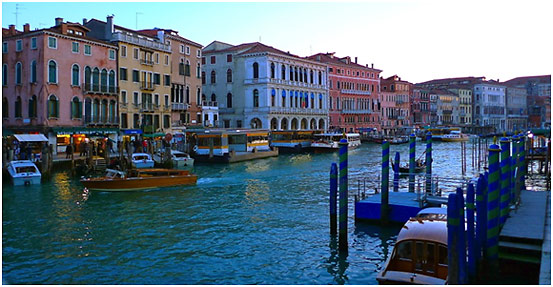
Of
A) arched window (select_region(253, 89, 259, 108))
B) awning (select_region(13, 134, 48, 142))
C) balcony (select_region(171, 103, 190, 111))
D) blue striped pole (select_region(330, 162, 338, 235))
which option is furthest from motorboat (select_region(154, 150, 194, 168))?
blue striped pole (select_region(330, 162, 338, 235))

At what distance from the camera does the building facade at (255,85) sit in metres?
41.5

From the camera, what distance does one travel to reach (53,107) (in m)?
25.5

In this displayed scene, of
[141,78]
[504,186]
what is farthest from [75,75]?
[504,186]

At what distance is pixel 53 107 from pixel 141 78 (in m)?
6.17

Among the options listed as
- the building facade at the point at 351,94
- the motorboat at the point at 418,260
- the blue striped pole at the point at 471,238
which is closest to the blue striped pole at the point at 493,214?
the blue striped pole at the point at 471,238

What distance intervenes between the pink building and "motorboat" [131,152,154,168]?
2783mm

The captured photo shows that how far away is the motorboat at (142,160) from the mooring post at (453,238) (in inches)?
730

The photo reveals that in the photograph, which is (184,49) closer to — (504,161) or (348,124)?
(348,124)

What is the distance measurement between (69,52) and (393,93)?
43.8m

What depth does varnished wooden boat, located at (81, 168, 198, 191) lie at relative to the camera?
16.9 meters

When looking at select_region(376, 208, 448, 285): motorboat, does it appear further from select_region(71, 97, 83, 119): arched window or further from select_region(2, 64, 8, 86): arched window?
select_region(2, 64, 8, 86): arched window

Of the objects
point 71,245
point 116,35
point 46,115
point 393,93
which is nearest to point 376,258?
point 71,245

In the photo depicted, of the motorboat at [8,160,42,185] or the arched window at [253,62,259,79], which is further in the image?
the arched window at [253,62,259,79]

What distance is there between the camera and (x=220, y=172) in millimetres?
23641
